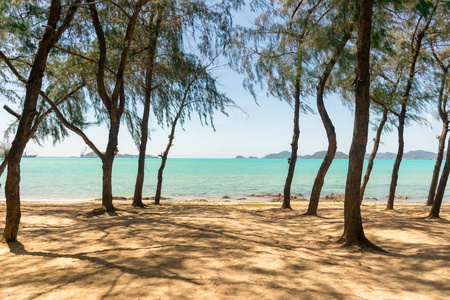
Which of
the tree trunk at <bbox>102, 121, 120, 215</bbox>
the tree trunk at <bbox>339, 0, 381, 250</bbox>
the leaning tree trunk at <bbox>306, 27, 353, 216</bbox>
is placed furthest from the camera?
the leaning tree trunk at <bbox>306, 27, 353, 216</bbox>

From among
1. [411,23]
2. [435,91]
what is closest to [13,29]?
[411,23]

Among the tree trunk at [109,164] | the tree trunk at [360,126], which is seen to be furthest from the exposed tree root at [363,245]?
the tree trunk at [109,164]

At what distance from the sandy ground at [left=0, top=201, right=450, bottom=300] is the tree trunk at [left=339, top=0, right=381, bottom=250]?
1.25 ft

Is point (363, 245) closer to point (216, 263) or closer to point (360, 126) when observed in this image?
point (360, 126)

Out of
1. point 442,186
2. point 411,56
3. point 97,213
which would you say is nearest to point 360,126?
point 442,186

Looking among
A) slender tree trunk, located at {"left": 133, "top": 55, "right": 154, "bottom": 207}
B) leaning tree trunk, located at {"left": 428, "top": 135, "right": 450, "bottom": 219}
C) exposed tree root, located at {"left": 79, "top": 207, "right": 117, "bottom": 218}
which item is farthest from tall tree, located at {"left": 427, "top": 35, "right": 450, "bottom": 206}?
exposed tree root, located at {"left": 79, "top": 207, "right": 117, "bottom": 218}

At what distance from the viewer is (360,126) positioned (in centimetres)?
505

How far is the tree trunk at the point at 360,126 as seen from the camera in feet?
16.4

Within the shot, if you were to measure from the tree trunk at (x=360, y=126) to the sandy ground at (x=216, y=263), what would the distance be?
382 millimetres

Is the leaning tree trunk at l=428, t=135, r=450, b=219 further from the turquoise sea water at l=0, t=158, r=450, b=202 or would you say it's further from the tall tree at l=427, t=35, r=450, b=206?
the turquoise sea water at l=0, t=158, r=450, b=202

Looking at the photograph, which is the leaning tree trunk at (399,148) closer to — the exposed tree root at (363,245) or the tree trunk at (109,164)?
the exposed tree root at (363,245)

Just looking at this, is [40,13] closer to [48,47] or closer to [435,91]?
[48,47]

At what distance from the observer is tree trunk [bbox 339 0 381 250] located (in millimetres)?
5008

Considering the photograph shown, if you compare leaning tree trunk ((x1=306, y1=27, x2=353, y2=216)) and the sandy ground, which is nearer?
the sandy ground
